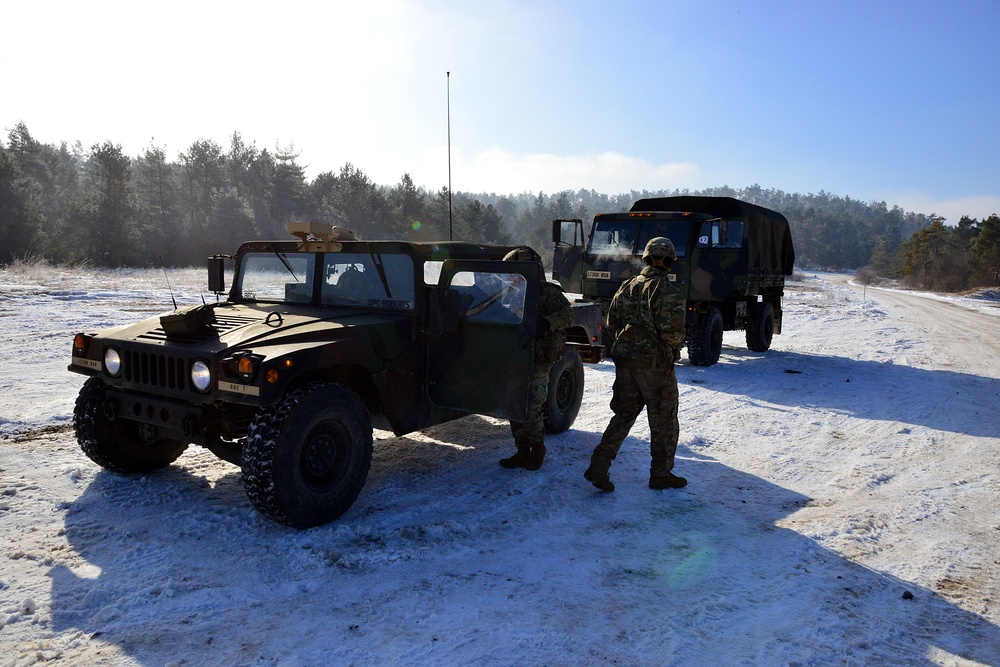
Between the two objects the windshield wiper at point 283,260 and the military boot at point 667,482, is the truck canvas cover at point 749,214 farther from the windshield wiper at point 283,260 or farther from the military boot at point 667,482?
the windshield wiper at point 283,260

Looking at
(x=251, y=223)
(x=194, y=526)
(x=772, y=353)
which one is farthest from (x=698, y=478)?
(x=251, y=223)

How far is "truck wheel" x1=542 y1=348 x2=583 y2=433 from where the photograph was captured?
612cm

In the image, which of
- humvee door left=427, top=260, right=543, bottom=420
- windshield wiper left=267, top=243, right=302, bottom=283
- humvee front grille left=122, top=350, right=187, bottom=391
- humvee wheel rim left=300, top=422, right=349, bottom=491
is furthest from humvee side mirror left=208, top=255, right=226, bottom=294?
humvee wheel rim left=300, top=422, right=349, bottom=491

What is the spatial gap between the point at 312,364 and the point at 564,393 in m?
3.06

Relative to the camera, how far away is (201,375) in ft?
12.8

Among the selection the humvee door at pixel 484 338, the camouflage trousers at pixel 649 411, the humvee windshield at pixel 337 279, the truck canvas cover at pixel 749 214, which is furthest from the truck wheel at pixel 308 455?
the truck canvas cover at pixel 749 214

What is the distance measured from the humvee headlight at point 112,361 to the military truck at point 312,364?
13 millimetres

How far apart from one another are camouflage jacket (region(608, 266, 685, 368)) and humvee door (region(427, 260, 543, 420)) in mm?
748

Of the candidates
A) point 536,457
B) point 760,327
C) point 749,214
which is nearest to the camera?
point 536,457

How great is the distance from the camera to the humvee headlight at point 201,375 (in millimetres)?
3879

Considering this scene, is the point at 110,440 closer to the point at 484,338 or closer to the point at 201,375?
the point at 201,375

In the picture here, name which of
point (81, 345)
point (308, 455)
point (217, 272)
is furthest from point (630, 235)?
point (81, 345)

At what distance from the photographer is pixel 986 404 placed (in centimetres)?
832

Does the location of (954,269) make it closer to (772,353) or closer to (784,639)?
(772,353)
